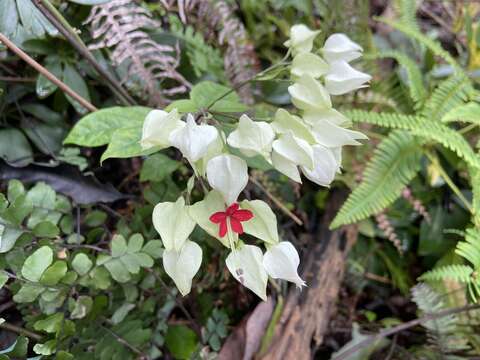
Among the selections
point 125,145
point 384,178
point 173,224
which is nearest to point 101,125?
point 125,145

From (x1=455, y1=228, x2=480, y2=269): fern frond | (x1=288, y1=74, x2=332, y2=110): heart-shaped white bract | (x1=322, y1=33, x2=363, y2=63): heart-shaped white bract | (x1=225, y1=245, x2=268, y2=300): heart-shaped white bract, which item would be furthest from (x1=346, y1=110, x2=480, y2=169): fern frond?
(x1=225, y1=245, x2=268, y2=300): heart-shaped white bract

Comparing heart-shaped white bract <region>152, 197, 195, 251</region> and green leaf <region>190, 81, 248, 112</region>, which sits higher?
green leaf <region>190, 81, 248, 112</region>

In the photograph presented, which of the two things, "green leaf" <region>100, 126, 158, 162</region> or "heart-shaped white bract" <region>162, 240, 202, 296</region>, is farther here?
"green leaf" <region>100, 126, 158, 162</region>

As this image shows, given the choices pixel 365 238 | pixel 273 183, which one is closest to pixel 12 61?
pixel 273 183

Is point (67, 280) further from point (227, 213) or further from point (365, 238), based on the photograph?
point (365, 238)

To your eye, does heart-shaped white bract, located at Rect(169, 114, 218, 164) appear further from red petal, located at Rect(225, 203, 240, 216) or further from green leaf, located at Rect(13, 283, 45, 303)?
green leaf, located at Rect(13, 283, 45, 303)

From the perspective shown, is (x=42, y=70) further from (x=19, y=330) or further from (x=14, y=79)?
(x=19, y=330)
